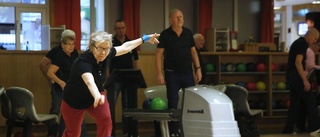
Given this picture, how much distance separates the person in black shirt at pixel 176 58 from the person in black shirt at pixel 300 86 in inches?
67.6

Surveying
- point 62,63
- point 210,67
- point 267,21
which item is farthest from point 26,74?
point 267,21

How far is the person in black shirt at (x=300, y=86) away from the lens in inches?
270

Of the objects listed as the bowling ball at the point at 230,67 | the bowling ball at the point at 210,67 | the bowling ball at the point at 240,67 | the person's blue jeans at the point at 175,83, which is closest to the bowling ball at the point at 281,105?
the bowling ball at the point at 240,67

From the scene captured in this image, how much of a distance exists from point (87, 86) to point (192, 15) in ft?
30.3

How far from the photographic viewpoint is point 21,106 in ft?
18.2

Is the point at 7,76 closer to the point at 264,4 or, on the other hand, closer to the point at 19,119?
the point at 19,119

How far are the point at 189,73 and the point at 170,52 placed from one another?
29cm

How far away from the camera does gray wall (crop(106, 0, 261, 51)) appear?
12.2 metres

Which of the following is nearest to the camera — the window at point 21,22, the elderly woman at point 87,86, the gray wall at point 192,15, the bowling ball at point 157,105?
the elderly woman at point 87,86

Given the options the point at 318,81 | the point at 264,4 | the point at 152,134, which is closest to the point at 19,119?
the point at 152,134

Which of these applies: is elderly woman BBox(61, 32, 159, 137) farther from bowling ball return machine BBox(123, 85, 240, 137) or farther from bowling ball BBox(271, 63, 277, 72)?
bowling ball BBox(271, 63, 277, 72)

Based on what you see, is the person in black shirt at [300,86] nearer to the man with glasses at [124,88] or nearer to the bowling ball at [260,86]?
the bowling ball at [260,86]

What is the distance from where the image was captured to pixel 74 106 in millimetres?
4055

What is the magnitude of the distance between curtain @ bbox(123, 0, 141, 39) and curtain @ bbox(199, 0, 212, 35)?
60.3 inches
